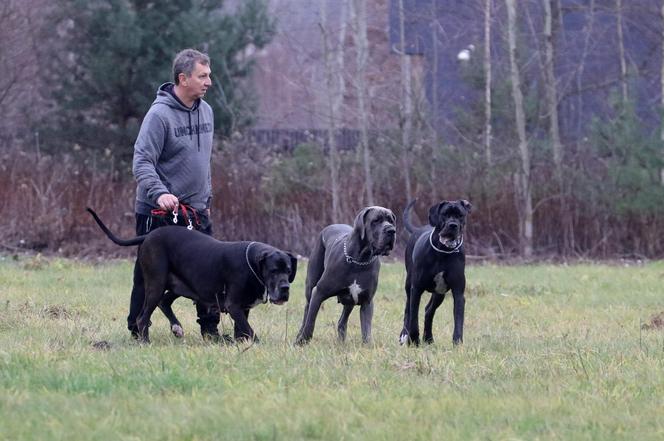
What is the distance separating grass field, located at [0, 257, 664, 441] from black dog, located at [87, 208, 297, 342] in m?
0.33

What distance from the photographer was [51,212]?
18703 millimetres

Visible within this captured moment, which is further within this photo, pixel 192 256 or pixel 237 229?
pixel 237 229

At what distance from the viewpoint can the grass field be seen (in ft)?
17.2

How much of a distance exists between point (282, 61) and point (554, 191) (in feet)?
70.5

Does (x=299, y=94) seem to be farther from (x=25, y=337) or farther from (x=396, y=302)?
(x=25, y=337)

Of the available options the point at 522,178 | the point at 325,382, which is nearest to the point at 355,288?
the point at 325,382

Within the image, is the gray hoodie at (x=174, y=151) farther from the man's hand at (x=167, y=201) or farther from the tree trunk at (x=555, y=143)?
A: the tree trunk at (x=555, y=143)

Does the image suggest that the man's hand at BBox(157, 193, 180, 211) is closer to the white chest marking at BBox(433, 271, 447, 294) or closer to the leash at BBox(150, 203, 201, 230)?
the leash at BBox(150, 203, 201, 230)

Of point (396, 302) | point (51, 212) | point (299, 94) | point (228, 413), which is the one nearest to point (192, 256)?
point (228, 413)

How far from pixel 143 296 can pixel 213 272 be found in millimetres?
780

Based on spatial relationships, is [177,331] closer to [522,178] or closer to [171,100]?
[171,100]

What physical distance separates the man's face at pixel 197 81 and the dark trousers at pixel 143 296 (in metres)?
0.91

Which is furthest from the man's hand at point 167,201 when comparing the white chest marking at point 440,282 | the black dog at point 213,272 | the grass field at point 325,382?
the white chest marking at point 440,282

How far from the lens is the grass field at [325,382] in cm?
523
